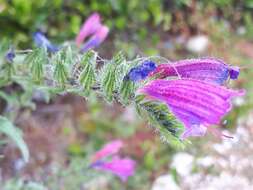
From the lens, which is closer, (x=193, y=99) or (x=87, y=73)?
(x=193, y=99)

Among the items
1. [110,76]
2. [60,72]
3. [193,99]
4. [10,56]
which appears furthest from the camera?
[10,56]

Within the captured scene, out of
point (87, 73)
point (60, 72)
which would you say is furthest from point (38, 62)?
point (87, 73)

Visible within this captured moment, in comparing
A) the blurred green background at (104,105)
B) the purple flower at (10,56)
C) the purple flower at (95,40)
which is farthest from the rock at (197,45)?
the purple flower at (10,56)

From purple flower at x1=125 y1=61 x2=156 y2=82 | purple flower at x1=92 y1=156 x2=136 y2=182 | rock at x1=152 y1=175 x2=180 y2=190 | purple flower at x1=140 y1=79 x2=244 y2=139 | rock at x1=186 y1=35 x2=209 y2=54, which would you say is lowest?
rock at x1=152 y1=175 x2=180 y2=190

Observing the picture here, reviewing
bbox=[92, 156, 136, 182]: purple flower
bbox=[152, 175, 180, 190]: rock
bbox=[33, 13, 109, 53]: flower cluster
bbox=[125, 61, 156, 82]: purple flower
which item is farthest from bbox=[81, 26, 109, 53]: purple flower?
bbox=[152, 175, 180, 190]: rock

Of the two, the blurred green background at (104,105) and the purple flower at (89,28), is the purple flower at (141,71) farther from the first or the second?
the blurred green background at (104,105)

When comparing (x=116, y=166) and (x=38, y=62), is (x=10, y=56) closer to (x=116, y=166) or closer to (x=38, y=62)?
(x=38, y=62)

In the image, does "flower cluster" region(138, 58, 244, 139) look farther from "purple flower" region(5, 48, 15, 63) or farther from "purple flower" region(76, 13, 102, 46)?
"purple flower" region(76, 13, 102, 46)
